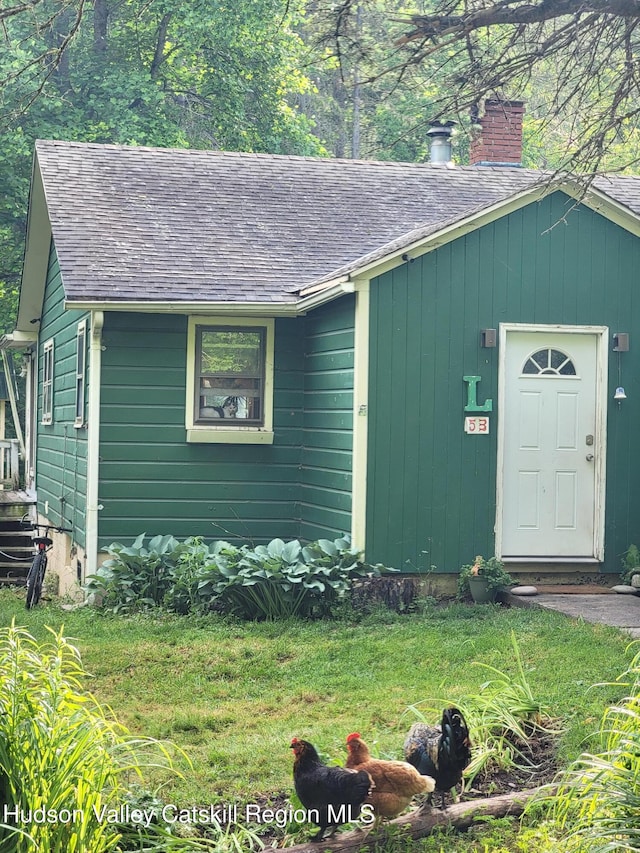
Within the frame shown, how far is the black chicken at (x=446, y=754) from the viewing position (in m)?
4.62

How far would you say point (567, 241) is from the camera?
10414 millimetres

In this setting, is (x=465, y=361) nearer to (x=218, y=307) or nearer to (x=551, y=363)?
(x=551, y=363)

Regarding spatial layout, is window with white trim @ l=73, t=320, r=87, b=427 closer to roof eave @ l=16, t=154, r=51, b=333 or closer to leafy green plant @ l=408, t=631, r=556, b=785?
roof eave @ l=16, t=154, r=51, b=333

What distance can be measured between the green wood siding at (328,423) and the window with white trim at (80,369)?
235 centimetres

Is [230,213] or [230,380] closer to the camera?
[230,380]

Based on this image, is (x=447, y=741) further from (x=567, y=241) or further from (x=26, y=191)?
(x=26, y=191)

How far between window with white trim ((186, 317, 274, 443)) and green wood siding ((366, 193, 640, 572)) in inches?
66.2

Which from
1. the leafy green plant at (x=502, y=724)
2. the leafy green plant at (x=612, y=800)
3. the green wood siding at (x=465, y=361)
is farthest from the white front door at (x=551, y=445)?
the leafy green plant at (x=612, y=800)

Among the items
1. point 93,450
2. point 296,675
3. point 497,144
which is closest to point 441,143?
point 497,144

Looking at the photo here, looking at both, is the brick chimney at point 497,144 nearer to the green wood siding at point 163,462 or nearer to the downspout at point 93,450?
the green wood siding at point 163,462

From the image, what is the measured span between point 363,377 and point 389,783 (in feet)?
19.5

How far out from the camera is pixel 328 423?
35.4 feet

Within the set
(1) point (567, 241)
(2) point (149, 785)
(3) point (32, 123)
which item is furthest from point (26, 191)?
(2) point (149, 785)

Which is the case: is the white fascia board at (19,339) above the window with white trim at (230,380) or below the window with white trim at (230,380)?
above
